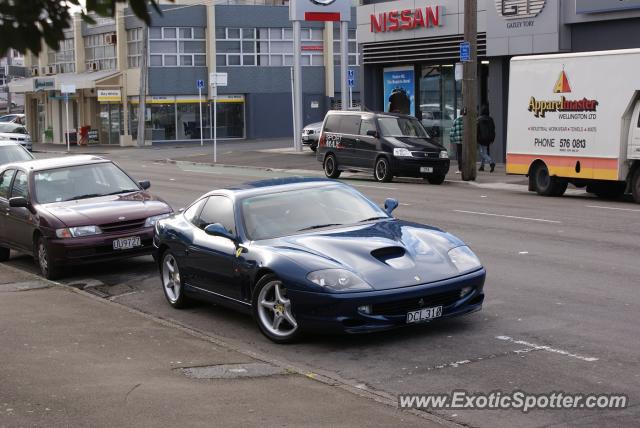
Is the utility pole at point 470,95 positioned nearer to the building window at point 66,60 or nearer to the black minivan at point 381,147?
the black minivan at point 381,147

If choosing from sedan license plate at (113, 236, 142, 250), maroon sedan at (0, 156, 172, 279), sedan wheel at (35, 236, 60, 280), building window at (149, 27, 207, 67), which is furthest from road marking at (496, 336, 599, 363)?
building window at (149, 27, 207, 67)

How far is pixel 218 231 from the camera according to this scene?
A: 9.70 meters

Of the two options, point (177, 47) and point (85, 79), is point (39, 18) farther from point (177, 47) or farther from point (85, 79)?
point (85, 79)

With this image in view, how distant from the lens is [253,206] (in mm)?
9953

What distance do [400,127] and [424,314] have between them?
19.3 meters

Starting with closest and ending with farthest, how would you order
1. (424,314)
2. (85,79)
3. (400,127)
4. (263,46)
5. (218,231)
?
(424,314)
(218,231)
(400,127)
(85,79)
(263,46)

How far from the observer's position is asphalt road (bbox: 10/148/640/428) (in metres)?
7.21

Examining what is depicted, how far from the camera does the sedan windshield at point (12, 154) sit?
21828mm

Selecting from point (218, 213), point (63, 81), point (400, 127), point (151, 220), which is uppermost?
point (63, 81)

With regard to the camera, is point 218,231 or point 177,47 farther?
point 177,47

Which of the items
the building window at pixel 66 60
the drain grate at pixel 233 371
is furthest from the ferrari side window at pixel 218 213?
the building window at pixel 66 60

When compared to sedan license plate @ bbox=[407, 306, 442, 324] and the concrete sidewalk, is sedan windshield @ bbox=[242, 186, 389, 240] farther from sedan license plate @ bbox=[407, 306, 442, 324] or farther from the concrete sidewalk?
sedan license plate @ bbox=[407, 306, 442, 324]

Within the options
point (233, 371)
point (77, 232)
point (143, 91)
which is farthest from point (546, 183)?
point (143, 91)

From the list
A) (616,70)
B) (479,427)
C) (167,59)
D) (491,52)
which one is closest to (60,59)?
(167,59)
